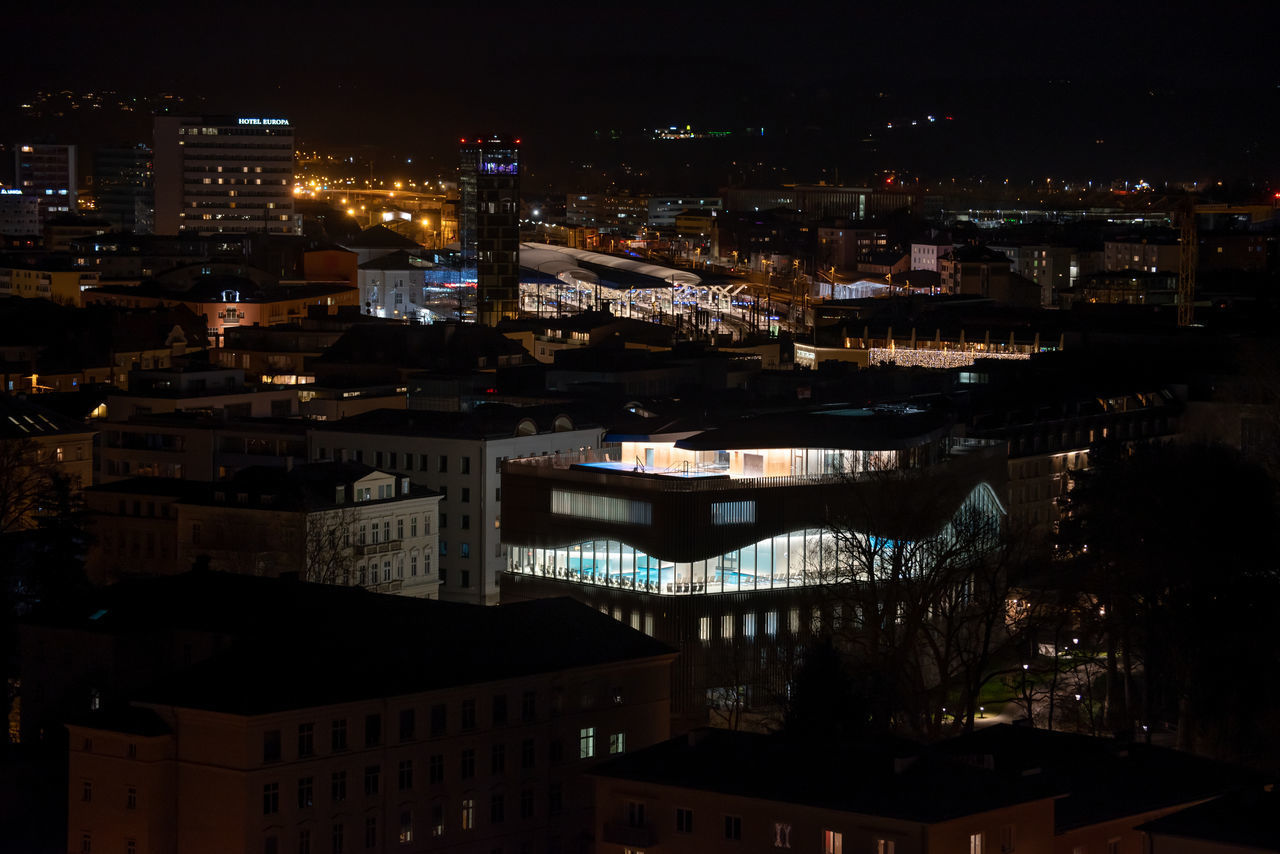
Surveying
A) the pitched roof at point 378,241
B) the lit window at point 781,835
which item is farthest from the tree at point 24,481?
the pitched roof at point 378,241

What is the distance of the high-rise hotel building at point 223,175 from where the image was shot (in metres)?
128

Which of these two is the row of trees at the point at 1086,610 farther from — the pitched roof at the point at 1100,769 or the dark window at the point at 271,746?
the dark window at the point at 271,746

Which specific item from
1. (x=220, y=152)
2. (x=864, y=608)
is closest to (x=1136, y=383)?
(x=864, y=608)

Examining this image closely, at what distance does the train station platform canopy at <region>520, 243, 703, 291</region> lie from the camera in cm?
10019

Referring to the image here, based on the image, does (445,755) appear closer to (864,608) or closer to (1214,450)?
(864,608)

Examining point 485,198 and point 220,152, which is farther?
point 220,152

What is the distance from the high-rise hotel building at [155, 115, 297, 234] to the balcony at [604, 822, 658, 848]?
4171 inches

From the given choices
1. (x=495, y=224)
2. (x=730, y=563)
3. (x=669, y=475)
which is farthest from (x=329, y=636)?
(x=495, y=224)

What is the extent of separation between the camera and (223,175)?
12925cm

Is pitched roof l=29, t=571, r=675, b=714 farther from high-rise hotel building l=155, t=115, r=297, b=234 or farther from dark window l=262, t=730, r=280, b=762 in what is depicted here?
high-rise hotel building l=155, t=115, r=297, b=234

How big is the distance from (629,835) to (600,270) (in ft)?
271

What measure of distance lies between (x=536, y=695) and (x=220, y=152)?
10473cm

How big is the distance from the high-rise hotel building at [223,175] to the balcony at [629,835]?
348 ft

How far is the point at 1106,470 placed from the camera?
37.7 m
